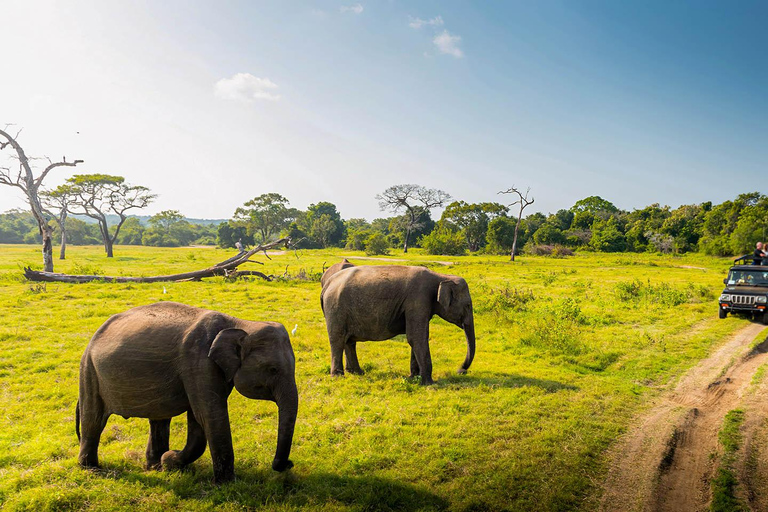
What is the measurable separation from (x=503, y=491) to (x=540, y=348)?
7501 millimetres

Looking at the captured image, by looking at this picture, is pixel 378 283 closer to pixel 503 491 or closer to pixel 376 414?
pixel 376 414

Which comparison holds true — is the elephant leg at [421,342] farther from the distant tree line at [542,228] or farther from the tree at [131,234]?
the tree at [131,234]

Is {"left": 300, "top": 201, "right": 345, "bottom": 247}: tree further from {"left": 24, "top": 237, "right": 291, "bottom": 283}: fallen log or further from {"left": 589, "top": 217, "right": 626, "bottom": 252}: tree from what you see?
{"left": 24, "top": 237, "right": 291, "bottom": 283}: fallen log

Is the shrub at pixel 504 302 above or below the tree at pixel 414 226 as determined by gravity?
below

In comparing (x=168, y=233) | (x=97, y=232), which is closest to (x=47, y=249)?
(x=168, y=233)

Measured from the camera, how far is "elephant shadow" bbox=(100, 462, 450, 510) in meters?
4.97

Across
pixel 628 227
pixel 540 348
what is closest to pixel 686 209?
pixel 628 227

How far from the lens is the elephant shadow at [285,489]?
4969 millimetres

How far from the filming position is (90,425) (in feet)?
17.5

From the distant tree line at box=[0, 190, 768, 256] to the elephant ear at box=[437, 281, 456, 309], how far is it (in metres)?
35.8

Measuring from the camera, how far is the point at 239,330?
4879mm

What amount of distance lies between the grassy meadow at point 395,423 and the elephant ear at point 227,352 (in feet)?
5.21

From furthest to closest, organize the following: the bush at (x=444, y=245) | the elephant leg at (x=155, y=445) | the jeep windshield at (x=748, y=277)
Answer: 1. the bush at (x=444, y=245)
2. the jeep windshield at (x=748, y=277)
3. the elephant leg at (x=155, y=445)

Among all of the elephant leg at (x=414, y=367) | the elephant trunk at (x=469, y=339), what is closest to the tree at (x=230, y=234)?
the elephant leg at (x=414, y=367)
